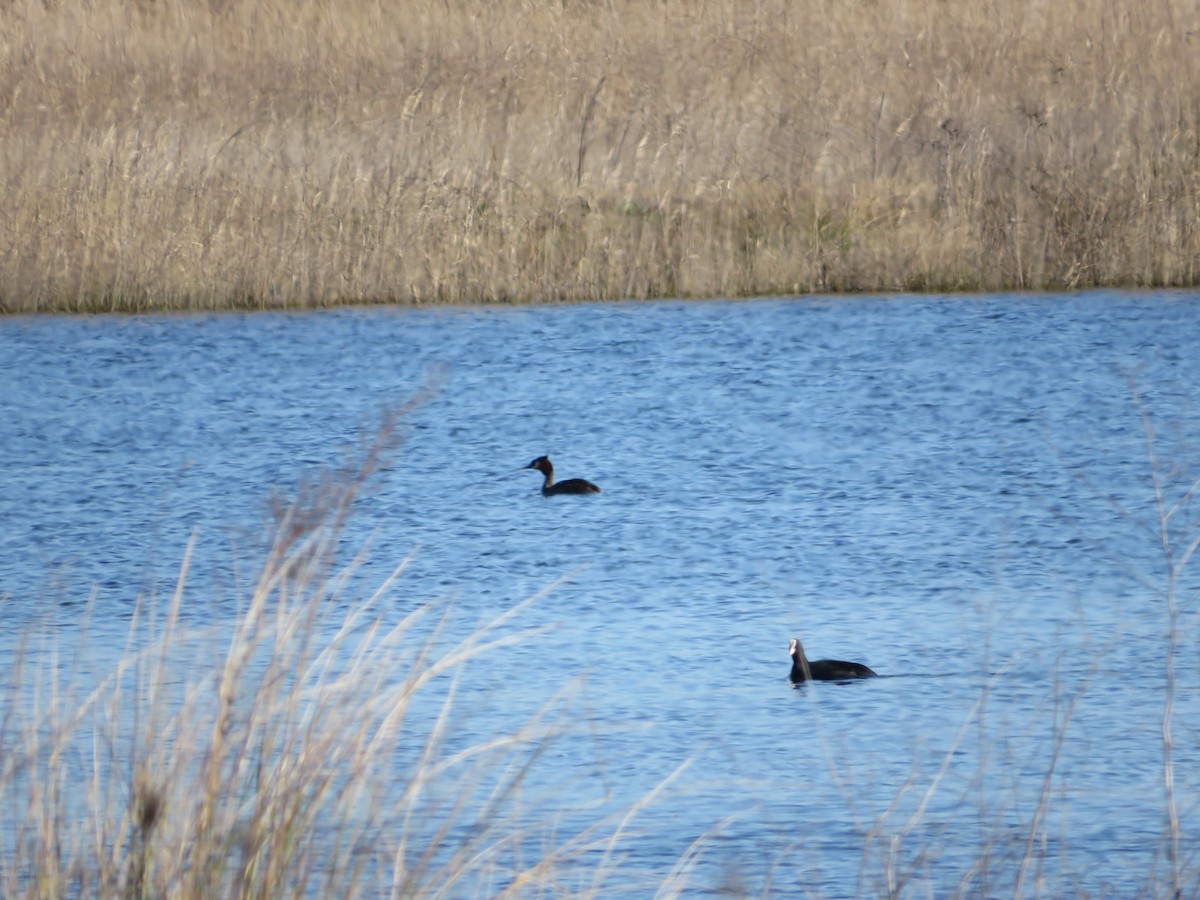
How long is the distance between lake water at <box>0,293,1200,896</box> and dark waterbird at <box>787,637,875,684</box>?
3cm

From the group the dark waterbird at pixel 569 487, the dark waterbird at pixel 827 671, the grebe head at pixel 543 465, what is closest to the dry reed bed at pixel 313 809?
the dark waterbird at pixel 827 671

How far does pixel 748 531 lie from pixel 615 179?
5.56m

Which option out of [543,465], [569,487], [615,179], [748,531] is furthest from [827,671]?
[615,179]

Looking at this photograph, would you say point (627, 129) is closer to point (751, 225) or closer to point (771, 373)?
point (751, 225)

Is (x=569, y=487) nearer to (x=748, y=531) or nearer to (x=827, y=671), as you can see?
(x=748, y=531)

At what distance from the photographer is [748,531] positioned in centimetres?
745

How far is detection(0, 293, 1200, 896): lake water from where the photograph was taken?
4.37m

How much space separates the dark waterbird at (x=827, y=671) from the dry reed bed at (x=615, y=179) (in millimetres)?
7405

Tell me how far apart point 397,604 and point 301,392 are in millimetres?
4613

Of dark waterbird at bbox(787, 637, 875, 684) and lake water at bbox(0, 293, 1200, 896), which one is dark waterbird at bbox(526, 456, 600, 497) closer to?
lake water at bbox(0, 293, 1200, 896)

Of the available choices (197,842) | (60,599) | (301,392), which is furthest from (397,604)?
(301,392)

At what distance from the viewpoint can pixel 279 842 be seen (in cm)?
277

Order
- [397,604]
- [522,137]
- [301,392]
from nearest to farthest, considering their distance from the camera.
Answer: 1. [397,604]
2. [301,392]
3. [522,137]

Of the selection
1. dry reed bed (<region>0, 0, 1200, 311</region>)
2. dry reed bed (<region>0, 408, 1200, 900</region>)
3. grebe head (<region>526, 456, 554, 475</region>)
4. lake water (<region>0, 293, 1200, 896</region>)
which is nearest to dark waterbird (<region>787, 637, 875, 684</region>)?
lake water (<region>0, 293, 1200, 896</region>)
